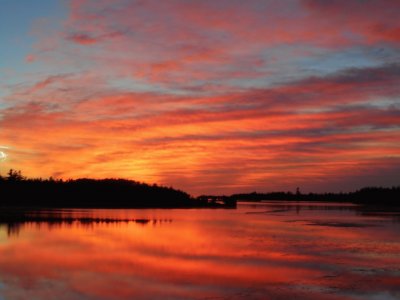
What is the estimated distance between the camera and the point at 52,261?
728 inches

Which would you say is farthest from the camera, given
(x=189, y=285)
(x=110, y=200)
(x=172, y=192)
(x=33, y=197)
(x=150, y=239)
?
(x=172, y=192)

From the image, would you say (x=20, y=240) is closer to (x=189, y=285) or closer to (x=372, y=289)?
(x=189, y=285)

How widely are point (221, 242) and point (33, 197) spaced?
69936mm

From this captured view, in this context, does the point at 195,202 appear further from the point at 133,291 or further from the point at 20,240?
the point at 133,291

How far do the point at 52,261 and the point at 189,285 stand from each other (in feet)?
20.5

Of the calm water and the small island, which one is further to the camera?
the small island

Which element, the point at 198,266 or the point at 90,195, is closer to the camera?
the point at 198,266

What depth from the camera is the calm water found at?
537 inches

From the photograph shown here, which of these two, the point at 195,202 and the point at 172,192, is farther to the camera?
the point at 172,192

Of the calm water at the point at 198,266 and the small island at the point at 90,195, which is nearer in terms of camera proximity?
Answer: the calm water at the point at 198,266

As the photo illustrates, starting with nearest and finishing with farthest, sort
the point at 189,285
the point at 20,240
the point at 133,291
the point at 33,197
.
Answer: the point at 133,291 → the point at 189,285 → the point at 20,240 → the point at 33,197

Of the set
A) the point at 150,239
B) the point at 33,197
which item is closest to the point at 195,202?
the point at 33,197

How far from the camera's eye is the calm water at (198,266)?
13633 millimetres

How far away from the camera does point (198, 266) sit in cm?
1800
